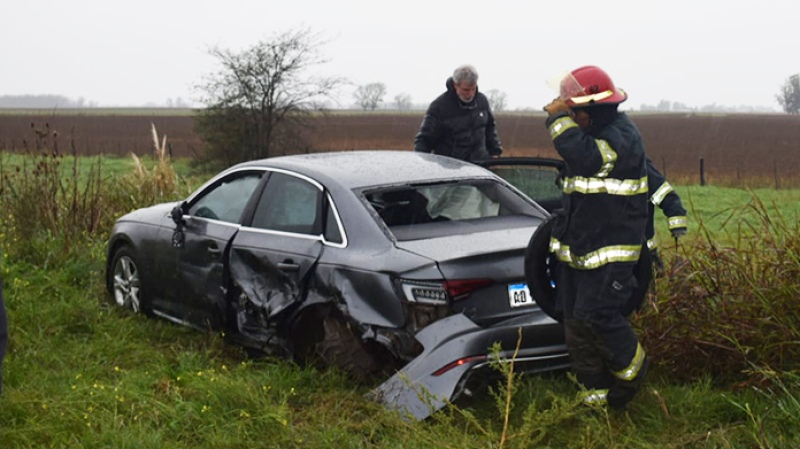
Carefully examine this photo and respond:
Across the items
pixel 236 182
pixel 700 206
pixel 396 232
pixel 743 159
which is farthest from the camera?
pixel 743 159

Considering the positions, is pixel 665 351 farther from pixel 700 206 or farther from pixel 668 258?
pixel 700 206

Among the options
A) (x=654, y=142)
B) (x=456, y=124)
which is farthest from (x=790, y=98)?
(x=456, y=124)

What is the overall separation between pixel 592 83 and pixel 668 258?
6.35ft

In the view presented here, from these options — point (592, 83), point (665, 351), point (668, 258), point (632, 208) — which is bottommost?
point (665, 351)

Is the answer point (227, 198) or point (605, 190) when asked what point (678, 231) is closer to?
point (605, 190)

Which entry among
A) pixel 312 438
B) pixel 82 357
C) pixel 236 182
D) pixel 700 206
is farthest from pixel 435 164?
pixel 700 206

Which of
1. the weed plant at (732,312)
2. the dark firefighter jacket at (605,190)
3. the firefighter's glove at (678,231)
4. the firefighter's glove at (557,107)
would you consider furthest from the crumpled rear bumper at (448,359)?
the firefighter's glove at (557,107)

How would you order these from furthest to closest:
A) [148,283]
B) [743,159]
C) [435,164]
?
[743,159]
[148,283]
[435,164]

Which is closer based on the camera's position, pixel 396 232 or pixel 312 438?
pixel 312 438

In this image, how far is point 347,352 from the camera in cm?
561

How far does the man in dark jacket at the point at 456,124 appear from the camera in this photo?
9.30m

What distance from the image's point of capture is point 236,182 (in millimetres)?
6895

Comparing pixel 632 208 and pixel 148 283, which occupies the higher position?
pixel 632 208

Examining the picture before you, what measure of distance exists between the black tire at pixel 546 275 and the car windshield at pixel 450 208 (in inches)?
26.9
